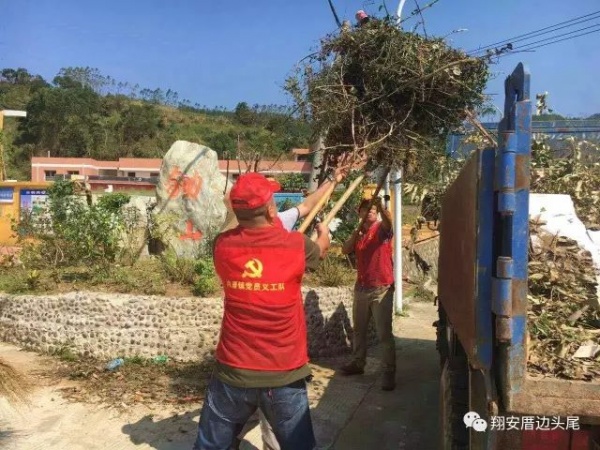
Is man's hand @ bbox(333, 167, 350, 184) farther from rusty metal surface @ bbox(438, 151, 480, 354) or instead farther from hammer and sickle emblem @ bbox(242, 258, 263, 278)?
hammer and sickle emblem @ bbox(242, 258, 263, 278)

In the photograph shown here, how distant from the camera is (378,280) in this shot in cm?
590

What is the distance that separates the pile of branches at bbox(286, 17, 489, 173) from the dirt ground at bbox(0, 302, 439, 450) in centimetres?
219

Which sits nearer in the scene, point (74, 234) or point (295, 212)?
point (295, 212)

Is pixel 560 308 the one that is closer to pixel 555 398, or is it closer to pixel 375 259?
pixel 555 398

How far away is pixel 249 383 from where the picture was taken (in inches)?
112

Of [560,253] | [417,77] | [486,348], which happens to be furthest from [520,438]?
[417,77]

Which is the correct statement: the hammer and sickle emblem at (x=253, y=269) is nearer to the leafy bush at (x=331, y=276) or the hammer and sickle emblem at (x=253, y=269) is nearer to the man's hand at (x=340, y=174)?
the man's hand at (x=340, y=174)

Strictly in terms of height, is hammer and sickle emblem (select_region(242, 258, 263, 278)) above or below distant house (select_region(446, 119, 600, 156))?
below

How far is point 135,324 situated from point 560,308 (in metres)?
4.75

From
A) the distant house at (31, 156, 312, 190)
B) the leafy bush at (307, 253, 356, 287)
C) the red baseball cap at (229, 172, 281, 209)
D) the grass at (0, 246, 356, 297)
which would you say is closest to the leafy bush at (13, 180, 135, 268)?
the grass at (0, 246, 356, 297)

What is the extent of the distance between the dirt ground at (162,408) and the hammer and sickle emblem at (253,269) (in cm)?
221

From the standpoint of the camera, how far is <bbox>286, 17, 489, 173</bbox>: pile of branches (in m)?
4.45

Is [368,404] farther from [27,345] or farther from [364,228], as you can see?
[27,345]

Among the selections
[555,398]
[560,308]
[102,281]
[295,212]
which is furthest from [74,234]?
[555,398]
